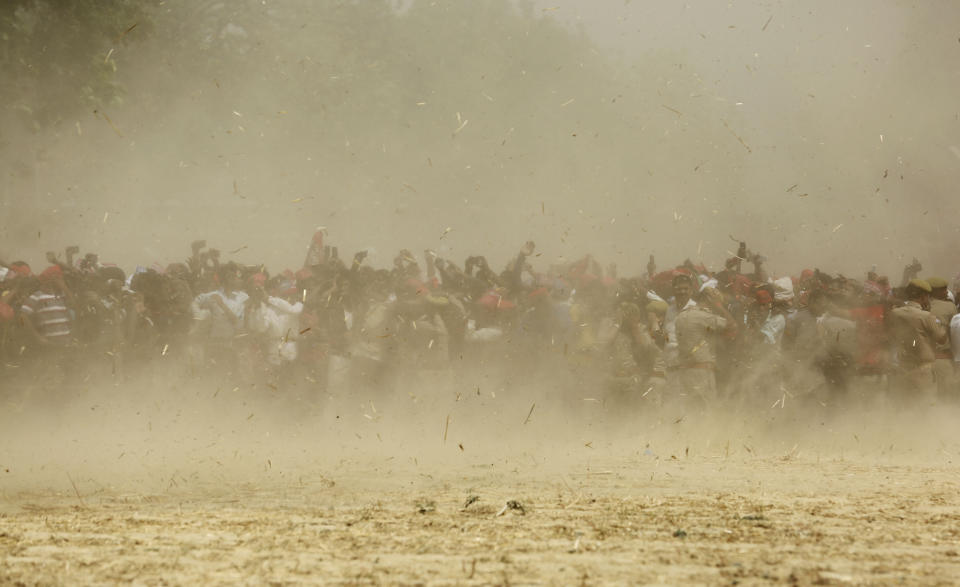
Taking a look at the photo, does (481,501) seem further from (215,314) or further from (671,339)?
(215,314)

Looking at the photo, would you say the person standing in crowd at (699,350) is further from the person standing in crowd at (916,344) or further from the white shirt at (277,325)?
the white shirt at (277,325)

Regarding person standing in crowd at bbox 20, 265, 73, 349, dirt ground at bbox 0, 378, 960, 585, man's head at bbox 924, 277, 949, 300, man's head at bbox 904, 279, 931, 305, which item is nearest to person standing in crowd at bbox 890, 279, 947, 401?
man's head at bbox 904, 279, 931, 305

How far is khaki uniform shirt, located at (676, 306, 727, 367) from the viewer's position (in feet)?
37.0

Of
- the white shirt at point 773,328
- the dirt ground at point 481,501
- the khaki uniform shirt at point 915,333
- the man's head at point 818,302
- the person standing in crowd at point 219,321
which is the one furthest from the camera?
the person standing in crowd at point 219,321

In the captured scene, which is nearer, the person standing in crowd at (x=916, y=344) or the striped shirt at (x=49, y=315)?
the person standing in crowd at (x=916, y=344)

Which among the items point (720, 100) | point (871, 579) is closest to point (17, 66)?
point (720, 100)

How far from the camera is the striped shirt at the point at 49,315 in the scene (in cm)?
1130

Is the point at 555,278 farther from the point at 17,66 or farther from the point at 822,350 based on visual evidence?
the point at 17,66

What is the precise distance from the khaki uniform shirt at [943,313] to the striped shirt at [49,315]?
9037 mm

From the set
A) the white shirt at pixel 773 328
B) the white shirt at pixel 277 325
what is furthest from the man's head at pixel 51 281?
the white shirt at pixel 773 328

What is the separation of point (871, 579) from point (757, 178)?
16696mm

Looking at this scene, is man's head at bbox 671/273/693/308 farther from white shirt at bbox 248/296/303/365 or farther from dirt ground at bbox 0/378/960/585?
white shirt at bbox 248/296/303/365

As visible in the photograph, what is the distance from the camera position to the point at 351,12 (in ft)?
101

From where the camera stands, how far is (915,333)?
A: 436 inches
